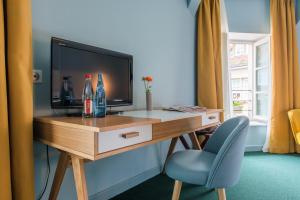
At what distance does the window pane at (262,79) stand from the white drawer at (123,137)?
9.47 feet

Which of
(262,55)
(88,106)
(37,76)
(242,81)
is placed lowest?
(88,106)

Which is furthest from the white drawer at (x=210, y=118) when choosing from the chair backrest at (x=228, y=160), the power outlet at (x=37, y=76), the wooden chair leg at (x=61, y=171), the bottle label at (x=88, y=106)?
the power outlet at (x=37, y=76)

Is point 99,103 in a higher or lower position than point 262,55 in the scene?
lower

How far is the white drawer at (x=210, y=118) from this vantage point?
6.25 ft

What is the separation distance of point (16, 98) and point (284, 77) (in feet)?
10.9

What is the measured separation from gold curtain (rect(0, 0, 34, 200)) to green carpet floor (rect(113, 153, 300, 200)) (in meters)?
0.91

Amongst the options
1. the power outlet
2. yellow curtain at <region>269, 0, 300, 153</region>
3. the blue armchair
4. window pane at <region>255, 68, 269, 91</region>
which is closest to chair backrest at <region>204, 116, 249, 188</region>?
the blue armchair

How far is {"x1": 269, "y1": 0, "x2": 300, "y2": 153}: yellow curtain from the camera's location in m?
3.06

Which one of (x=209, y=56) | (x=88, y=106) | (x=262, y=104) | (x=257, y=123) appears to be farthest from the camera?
(x=262, y=104)

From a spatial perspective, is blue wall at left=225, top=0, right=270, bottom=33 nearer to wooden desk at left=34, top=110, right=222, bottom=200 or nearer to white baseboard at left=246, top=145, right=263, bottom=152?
white baseboard at left=246, top=145, right=263, bottom=152

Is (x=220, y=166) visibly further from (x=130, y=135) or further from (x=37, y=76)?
(x=37, y=76)

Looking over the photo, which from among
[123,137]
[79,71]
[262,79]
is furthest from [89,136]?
[262,79]

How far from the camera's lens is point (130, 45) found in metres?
1.99

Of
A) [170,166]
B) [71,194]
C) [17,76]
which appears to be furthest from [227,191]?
[17,76]
